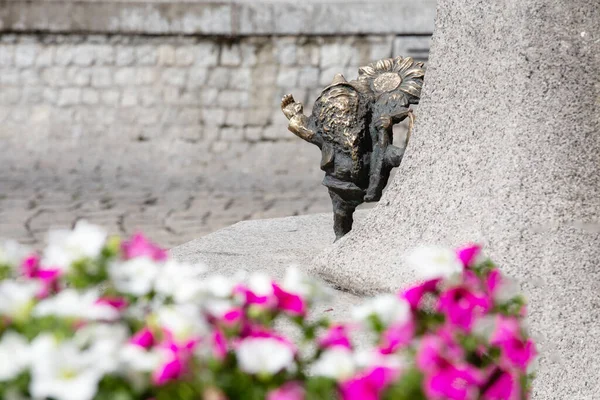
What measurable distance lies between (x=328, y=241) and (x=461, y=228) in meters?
0.90

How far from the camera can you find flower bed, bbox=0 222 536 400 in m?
1.00

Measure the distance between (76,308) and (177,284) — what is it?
145 millimetres

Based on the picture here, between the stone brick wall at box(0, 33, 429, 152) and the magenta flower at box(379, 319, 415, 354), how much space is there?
6.51 m

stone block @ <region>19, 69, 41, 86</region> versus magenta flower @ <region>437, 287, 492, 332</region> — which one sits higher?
magenta flower @ <region>437, 287, 492, 332</region>

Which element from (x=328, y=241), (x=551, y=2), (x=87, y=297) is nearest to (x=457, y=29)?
(x=551, y=2)

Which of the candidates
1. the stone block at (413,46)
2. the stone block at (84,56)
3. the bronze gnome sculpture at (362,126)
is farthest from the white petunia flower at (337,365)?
the stone block at (84,56)

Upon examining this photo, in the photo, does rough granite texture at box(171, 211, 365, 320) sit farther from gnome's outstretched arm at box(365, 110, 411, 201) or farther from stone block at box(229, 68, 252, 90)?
stone block at box(229, 68, 252, 90)

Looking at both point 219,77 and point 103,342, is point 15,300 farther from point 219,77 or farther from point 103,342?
point 219,77

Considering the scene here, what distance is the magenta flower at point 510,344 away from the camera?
3.85 ft

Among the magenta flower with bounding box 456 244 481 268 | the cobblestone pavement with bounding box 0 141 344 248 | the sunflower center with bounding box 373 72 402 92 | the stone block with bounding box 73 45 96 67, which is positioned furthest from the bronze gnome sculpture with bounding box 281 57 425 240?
the stone block with bounding box 73 45 96 67

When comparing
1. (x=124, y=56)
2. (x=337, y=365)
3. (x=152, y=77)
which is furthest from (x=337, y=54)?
→ (x=337, y=365)

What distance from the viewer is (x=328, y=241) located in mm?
3154

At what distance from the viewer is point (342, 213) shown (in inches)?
113

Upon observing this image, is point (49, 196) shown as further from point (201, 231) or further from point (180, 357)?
point (180, 357)
